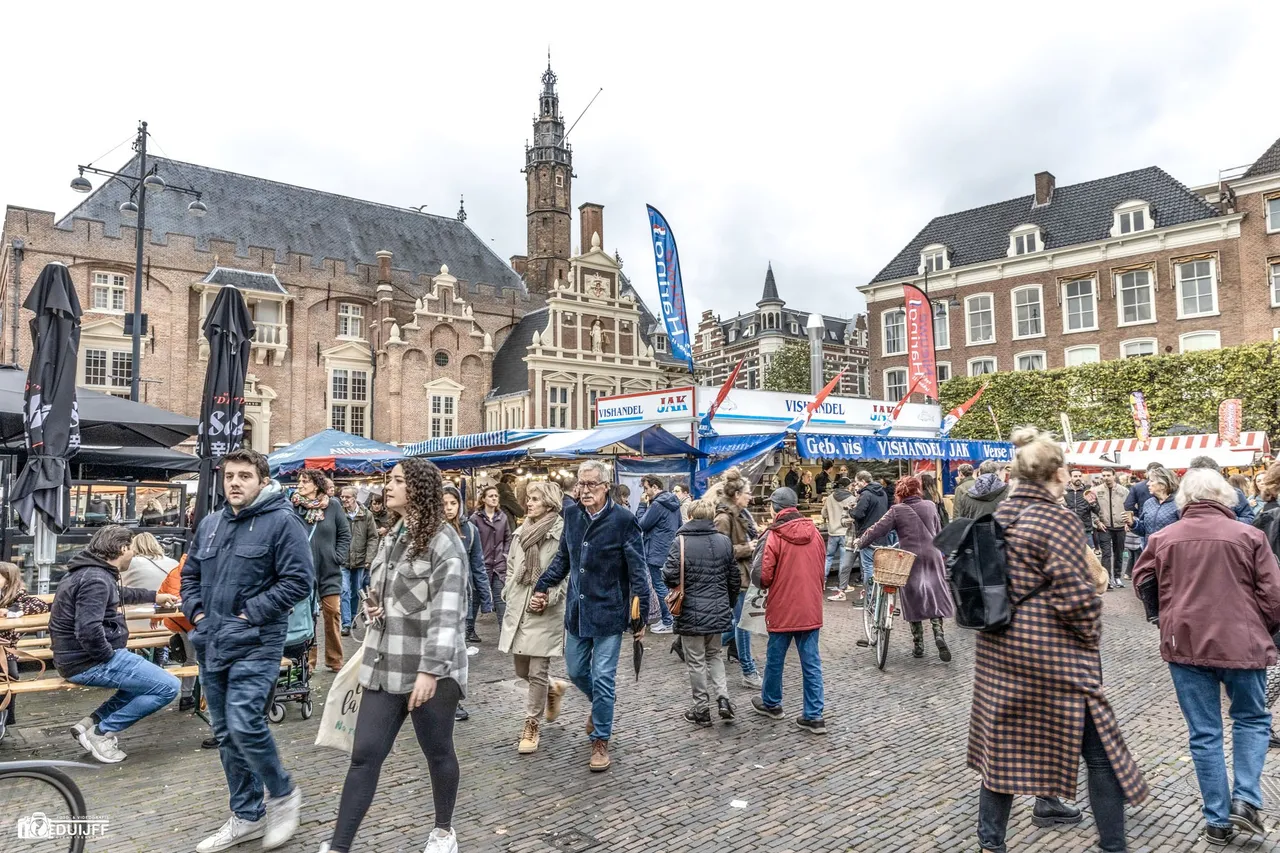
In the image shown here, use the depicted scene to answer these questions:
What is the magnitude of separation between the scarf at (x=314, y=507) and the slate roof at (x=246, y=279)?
28.6 metres

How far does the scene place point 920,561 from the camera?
7.66 m

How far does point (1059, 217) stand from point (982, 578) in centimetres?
3698

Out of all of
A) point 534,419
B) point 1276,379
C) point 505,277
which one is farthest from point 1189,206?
point 505,277

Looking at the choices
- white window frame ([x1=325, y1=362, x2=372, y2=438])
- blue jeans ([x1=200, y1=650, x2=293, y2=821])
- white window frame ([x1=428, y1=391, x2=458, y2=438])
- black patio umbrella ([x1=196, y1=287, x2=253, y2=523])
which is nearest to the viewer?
blue jeans ([x1=200, y1=650, x2=293, y2=821])

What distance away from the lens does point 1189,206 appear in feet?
100

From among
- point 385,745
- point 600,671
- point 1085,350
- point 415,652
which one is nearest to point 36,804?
point 385,745

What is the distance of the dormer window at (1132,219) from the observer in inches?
1234

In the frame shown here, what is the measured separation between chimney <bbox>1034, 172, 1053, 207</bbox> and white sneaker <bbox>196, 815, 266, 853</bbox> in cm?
3955

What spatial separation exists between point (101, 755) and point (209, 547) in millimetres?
2119

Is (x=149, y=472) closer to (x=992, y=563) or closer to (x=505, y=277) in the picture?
(x=992, y=563)

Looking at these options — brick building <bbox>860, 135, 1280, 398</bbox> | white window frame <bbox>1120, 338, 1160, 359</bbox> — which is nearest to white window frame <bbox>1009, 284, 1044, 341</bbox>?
brick building <bbox>860, 135, 1280, 398</bbox>

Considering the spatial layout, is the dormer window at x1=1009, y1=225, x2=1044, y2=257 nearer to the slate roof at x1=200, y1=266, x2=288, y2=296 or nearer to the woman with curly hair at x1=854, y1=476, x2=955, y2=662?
the woman with curly hair at x1=854, y1=476, x2=955, y2=662

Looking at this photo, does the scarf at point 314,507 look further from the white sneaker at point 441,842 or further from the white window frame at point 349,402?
the white window frame at point 349,402

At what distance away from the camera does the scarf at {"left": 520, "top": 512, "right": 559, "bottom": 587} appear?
5688mm
